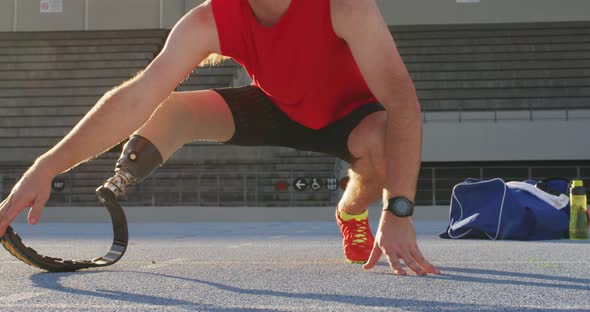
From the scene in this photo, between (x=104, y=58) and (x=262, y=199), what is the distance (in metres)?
5.20

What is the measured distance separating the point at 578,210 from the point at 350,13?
3143mm

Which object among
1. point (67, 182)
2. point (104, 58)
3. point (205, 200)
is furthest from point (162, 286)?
point (104, 58)

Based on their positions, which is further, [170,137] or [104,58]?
[104,58]

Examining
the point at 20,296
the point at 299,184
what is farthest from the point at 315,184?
the point at 20,296

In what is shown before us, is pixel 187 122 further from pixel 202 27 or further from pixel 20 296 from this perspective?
pixel 20 296

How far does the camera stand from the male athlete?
73.0 inches

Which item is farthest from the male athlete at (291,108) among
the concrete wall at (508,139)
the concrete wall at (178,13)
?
the concrete wall at (178,13)

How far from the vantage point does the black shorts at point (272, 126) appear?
97.0 inches

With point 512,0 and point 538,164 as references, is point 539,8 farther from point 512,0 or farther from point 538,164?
point 538,164

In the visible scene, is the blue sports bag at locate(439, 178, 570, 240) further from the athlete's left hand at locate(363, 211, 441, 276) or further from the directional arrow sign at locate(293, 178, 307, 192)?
the directional arrow sign at locate(293, 178, 307, 192)

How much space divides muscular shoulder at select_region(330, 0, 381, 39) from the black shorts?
1.58ft

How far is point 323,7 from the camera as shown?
6.64 feet

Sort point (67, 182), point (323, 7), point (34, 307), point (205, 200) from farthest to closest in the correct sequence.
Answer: point (67, 182) → point (205, 200) → point (323, 7) → point (34, 307)

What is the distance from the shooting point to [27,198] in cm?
172
